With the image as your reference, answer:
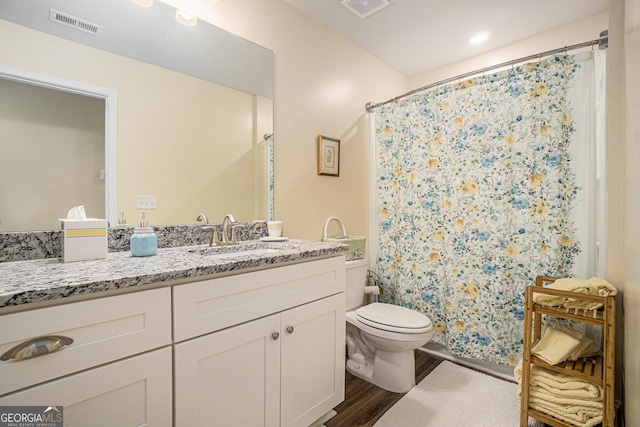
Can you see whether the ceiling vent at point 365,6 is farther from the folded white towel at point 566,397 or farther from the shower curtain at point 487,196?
the folded white towel at point 566,397

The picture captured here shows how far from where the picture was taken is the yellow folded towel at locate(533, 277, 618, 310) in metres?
1.32

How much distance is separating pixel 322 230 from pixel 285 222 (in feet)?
1.18

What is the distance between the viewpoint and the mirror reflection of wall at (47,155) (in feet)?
3.43

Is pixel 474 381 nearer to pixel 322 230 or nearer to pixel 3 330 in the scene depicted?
pixel 322 230

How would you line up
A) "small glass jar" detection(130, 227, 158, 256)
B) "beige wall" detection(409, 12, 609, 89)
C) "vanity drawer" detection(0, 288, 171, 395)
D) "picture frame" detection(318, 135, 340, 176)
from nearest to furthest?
"vanity drawer" detection(0, 288, 171, 395) < "small glass jar" detection(130, 227, 158, 256) < "beige wall" detection(409, 12, 609, 89) < "picture frame" detection(318, 135, 340, 176)

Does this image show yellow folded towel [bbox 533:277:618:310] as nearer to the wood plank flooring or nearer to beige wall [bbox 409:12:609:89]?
the wood plank flooring

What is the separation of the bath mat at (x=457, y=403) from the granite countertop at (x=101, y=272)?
3.58 feet

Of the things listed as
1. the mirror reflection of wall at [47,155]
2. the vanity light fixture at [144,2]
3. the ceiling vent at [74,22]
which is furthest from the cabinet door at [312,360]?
the vanity light fixture at [144,2]

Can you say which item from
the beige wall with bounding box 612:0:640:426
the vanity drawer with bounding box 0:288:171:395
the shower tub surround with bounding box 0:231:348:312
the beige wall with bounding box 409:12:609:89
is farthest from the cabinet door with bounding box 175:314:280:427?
the beige wall with bounding box 409:12:609:89

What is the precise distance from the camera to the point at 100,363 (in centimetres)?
76

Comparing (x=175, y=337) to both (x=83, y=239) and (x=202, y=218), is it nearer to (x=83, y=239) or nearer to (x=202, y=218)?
(x=83, y=239)

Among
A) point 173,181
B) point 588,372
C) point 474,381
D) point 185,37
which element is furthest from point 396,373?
point 185,37

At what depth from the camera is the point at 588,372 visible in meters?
1.30

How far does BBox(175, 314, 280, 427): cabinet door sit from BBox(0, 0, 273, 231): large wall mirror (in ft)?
2.29
